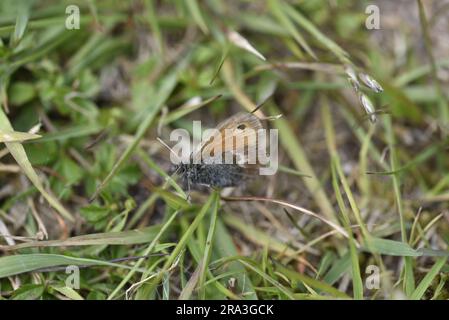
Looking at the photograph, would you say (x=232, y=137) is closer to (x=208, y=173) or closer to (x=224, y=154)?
(x=224, y=154)

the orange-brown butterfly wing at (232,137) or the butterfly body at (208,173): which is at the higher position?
the orange-brown butterfly wing at (232,137)

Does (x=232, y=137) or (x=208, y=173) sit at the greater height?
(x=232, y=137)

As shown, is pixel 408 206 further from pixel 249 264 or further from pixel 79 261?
pixel 79 261

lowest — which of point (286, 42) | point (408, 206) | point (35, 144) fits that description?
point (408, 206)

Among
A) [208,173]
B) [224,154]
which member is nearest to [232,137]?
[224,154]

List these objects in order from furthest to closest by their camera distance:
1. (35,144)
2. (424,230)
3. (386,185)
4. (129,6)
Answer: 1. (129,6)
2. (386,185)
3. (35,144)
4. (424,230)

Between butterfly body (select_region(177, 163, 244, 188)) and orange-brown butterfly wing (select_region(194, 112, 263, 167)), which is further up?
orange-brown butterfly wing (select_region(194, 112, 263, 167))

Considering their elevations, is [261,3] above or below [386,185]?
above
